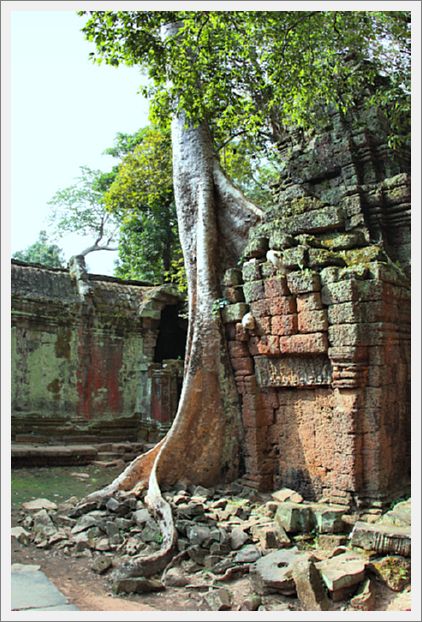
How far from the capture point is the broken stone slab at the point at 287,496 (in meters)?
5.59

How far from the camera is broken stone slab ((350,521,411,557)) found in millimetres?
4230

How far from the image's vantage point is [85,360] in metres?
12.0

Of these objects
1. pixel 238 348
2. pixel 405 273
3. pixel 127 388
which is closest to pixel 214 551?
pixel 238 348

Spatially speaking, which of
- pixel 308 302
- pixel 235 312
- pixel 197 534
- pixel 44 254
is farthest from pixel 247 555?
pixel 44 254

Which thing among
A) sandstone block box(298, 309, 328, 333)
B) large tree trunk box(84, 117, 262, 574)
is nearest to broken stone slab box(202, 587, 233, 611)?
large tree trunk box(84, 117, 262, 574)

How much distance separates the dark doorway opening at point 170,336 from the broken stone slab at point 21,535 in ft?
29.1

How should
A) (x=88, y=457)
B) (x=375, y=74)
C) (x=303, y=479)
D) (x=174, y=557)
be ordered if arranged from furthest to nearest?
(x=88, y=457) < (x=375, y=74) < (x=303, y=479) < (x=174, y=557)

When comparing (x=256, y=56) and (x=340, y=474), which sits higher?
(x=256, y=56)

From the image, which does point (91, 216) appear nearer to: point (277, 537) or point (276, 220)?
point (276, 220)

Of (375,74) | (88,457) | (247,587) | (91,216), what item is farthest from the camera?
(91,216)

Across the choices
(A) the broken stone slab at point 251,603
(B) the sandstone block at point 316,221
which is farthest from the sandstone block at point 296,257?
(A) the broken stone slab at point 251,603

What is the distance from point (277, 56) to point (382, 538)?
204 inches

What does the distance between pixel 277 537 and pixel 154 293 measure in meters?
8.78

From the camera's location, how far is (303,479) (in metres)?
5.78
